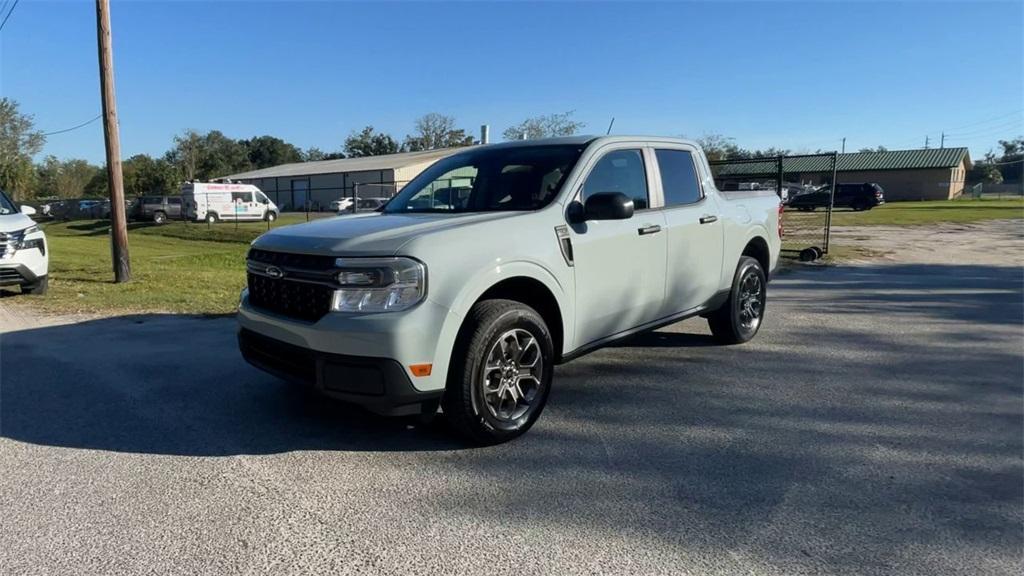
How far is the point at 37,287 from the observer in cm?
961

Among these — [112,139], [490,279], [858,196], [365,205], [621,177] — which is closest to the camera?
[490,279]

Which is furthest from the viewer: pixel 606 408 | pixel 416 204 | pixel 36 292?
pixel 36 292

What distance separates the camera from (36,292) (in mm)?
9766

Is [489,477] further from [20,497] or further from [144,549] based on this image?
[20,497]

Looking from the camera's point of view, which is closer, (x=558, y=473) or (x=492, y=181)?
(x=558, y=473)

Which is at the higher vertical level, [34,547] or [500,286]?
[500,286]

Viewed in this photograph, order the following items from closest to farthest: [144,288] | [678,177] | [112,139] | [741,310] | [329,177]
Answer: [678,177] → [741,310] → [144,288] → [112,139] → [329,177]

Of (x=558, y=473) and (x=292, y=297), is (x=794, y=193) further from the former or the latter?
(x=292, y=297)

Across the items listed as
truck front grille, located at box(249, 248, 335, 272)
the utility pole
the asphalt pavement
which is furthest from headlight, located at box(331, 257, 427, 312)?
the utility pole

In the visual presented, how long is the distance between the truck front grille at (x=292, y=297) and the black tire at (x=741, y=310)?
12.7 feet

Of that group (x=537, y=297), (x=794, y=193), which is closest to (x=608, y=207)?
(x=537, y=297)

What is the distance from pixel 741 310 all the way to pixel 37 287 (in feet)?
31.3

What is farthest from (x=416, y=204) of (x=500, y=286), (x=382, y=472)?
(x=382, y=472)

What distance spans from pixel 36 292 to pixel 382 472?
8.78 meters
